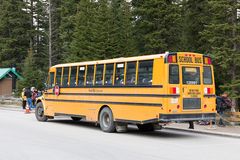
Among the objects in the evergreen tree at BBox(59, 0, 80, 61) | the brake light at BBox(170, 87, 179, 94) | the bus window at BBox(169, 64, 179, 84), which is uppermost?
the evergreen tree at BBox(59, 0, 80, 61)

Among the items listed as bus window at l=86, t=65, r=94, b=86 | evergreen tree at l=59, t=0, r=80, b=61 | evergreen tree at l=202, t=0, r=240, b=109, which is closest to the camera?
bus window at l=86, t=65, r=94, b=86

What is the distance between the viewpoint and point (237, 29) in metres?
24.7

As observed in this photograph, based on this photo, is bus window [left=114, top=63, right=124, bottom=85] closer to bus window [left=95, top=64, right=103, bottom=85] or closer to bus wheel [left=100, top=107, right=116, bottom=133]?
bus window [left=95, top=64, right=103, bottom=85]

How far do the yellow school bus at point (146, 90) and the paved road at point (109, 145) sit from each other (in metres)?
0.78

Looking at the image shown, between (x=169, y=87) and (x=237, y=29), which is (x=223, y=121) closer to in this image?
(x=169, y=87)

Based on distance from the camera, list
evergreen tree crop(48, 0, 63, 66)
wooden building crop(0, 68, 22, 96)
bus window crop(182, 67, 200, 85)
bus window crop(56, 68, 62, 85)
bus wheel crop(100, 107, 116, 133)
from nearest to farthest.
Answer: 1. bus window crop(182, 67, 200, 85)
2. bus wheel crop(100, 107, 116, 133)
3. bus window crop(56, 68, 62, 85)
4. wooden building crop(0, 68, 22, 96)
5. evergreen tree crop(48, 0, 63, 66)

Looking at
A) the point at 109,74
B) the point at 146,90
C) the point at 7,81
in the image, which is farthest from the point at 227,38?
the point at 7,81

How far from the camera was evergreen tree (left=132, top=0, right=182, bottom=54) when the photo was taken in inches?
1404

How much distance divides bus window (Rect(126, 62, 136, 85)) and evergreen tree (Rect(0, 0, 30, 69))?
5445 centimetres

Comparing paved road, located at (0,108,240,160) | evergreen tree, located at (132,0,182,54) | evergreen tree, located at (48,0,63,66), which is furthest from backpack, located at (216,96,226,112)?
evergreen tree, located at (48,0,63,66)

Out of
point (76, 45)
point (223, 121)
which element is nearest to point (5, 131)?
point (223, 121)

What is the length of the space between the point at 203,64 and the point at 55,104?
7.77 meters

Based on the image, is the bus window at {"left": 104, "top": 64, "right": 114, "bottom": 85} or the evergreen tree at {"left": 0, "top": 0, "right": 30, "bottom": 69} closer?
the bus window at {"left": 104, "top": 64, "right": 114, "bottom": 85}

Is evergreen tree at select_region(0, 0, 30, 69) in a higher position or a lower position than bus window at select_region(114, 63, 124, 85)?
higher
